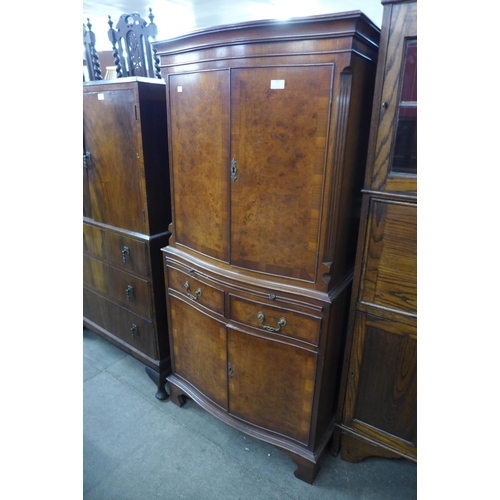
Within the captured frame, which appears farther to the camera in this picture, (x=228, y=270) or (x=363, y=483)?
(x=363, y=483)

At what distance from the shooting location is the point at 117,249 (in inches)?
74.1

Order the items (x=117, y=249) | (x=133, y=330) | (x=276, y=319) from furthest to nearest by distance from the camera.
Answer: (x=133, y=330), (x=117, y=249), (x=276, y=319)

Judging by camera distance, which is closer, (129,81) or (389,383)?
(389,383)

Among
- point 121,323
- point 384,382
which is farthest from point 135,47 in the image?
point 384,382

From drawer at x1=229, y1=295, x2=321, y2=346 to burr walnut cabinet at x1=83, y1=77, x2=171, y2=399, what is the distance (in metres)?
0.60

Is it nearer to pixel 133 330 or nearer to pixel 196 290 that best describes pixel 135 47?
pixel 196 290

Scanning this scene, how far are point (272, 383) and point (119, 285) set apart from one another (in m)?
1.03

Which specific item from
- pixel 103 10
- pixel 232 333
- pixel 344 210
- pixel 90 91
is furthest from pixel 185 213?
pixel 103 10

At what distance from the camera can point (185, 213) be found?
4.90 feet

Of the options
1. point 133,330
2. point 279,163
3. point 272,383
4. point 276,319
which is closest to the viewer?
point 279,163

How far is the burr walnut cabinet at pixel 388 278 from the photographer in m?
1.05
